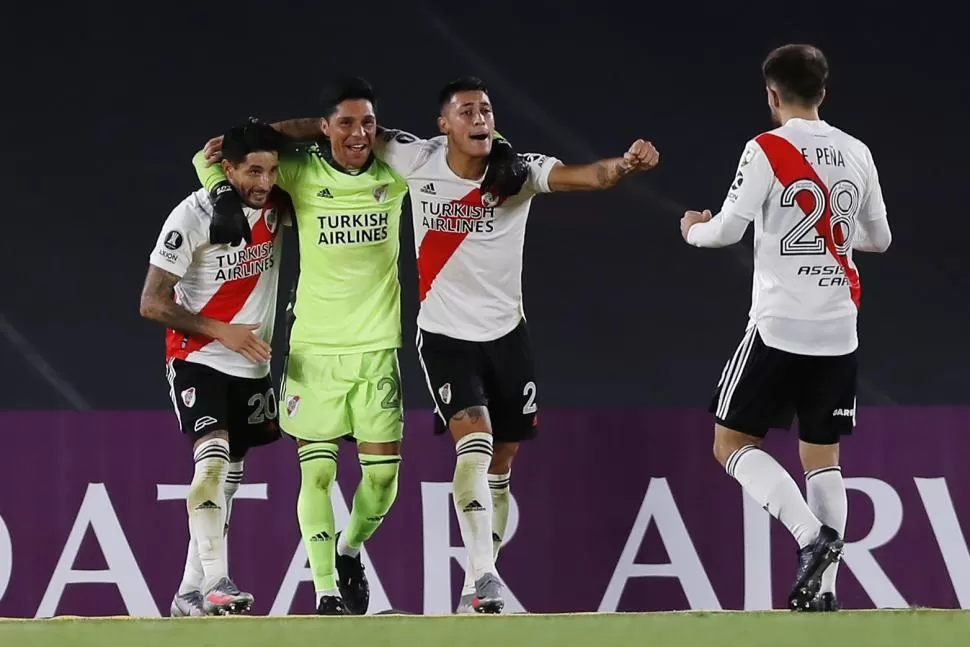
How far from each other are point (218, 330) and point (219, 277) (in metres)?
0.21

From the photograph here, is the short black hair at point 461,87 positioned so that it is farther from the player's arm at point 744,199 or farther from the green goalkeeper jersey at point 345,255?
the player's arm at point 744,199

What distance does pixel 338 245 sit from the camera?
5.48 meters

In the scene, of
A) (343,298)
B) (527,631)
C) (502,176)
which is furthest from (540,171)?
(527,631)

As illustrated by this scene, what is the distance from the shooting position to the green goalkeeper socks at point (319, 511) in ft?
17.7

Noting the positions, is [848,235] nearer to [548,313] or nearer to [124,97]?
[548,313]

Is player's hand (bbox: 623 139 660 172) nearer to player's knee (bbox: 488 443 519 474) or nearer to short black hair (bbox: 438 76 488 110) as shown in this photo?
short black hair (bbox: 438 76 488 110)

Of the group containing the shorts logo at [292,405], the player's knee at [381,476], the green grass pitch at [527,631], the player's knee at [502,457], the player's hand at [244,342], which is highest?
the player's hand at [244,342]

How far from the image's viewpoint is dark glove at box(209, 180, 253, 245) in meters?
5.45

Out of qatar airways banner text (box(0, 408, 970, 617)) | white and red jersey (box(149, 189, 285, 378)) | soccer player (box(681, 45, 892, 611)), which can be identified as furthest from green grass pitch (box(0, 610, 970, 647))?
qatar airways banner text (box(0, 408, 970, 617))

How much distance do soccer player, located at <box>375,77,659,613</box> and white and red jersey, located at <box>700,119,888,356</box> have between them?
1.98 ft

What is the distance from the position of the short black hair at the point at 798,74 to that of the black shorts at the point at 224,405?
1939 mm

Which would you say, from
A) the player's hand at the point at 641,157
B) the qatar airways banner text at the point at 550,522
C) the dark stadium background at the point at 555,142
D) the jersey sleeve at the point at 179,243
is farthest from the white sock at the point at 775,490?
the dark stadium background at the point at 555,142

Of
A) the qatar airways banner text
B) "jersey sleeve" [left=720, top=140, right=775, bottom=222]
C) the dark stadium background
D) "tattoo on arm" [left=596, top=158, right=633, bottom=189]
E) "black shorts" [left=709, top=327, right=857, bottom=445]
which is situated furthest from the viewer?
the dark stadium background

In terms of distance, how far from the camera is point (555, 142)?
7922mm
